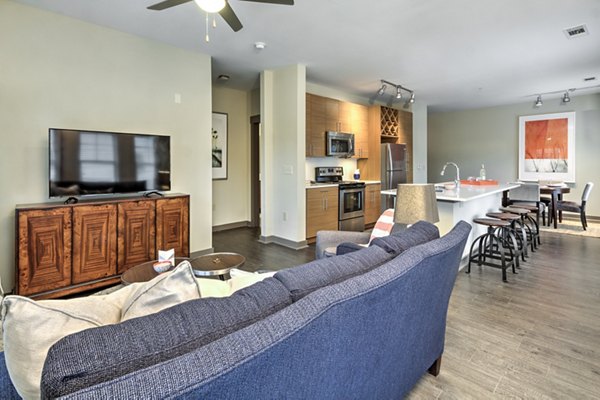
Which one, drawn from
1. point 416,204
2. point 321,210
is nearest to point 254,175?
point 321,210

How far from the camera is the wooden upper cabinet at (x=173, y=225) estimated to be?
3.55 m

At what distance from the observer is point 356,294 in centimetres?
96

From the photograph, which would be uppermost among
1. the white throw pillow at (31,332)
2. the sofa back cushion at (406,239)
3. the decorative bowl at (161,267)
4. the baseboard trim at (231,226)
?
the sofa back cushion at (406,239)

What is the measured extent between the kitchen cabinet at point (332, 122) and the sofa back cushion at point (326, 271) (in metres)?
4.11

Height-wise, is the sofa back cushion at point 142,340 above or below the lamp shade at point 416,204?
below

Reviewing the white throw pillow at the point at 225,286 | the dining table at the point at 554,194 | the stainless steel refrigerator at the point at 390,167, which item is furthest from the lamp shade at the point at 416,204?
the dining table at the point at 554,194

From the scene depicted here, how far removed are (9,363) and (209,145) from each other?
3.93 metres

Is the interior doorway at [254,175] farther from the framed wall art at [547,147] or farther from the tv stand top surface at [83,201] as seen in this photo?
the framed wall art at [547,147]

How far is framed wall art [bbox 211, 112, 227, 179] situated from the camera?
5.83 meters

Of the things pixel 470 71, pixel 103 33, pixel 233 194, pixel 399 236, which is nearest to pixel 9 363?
pixel 399 236

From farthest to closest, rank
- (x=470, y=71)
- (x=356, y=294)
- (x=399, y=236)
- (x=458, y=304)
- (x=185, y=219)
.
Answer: (x=470, y=71) < (x=185, y=219) < (x=458, y=304) < (x=399, y=236) < (x=356, y=294)

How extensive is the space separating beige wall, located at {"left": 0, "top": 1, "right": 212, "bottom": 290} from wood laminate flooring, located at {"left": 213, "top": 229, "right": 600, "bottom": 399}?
1842 millimetres

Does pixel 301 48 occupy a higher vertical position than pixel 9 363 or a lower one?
higher

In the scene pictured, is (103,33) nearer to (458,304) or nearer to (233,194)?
(233,194)
